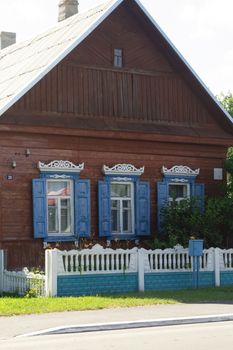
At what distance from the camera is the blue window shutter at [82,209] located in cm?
2014

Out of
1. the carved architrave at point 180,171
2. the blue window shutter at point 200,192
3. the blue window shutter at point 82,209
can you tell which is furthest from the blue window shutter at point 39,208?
the blue window shutter at point 200,192

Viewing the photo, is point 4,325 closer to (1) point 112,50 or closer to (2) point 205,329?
(2) point 205,329

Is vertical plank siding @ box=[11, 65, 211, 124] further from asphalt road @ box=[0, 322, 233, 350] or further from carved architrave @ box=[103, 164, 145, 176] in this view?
asphalt road @ box=[0, 322, 233, 350]

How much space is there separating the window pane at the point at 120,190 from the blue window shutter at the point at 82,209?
1.03 meters

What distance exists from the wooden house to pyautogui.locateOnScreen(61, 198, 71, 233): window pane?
0.03 metres

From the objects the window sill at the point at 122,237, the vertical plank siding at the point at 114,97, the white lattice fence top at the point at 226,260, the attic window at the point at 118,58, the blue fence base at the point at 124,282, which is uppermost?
the attic window at the point at 118,58

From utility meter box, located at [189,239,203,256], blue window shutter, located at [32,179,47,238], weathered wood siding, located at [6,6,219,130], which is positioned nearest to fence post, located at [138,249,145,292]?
utility meter box, located at [189,239,203,256]

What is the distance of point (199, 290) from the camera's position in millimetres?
17922

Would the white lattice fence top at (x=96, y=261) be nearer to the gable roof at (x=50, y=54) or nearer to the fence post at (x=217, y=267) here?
the fence post at (x=217, y=267)

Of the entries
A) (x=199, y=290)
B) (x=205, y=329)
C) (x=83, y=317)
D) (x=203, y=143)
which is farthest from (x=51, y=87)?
(x=205, y=329)

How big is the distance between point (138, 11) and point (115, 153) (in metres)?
4.22

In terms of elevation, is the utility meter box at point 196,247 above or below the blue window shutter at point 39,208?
below

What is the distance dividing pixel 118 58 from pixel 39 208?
520cm

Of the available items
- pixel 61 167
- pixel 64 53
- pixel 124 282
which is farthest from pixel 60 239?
pixel 64 53
